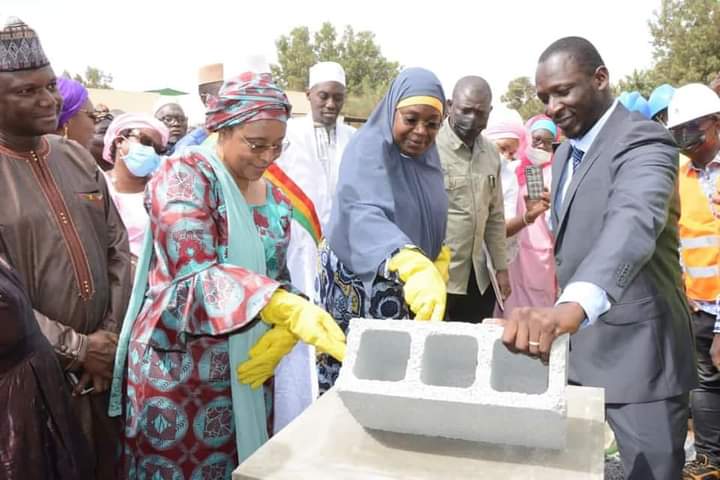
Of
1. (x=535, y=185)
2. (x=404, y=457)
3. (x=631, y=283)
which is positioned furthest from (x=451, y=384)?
(x=535, y=185)

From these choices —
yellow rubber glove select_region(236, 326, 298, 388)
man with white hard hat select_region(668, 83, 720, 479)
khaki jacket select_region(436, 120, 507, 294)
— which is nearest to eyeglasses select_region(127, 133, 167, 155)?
khaki jacket select_region(436, 120, 507, 294)

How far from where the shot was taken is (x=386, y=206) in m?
2.22

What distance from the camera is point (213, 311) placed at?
162cm

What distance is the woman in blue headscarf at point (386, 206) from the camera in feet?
6.98

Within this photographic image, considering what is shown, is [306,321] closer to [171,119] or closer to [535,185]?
[535,185]

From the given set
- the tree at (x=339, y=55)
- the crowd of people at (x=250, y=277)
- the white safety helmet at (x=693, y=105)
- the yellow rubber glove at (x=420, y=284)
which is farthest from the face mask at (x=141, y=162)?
the tree at (x=339, y=55)

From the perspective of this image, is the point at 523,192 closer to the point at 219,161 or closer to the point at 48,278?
the point at 219,161

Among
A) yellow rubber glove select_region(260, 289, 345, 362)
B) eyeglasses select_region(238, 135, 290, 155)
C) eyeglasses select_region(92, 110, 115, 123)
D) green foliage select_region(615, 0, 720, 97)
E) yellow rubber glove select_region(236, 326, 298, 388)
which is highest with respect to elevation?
green foliage select_region(615, 0, 720, 97)

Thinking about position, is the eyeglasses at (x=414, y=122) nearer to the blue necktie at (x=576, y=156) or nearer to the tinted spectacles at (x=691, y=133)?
the blue necktie at (x=576, y=156)

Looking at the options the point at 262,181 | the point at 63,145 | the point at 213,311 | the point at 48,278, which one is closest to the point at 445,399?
the point at 213,311

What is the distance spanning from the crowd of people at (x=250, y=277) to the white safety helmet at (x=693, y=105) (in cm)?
123

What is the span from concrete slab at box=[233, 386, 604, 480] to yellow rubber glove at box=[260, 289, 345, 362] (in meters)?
0.23

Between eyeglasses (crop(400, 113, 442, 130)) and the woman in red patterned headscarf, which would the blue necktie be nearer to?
eyeglasses (crop(400, 113, 442, 130))

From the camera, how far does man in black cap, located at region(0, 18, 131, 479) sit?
1.84 m
